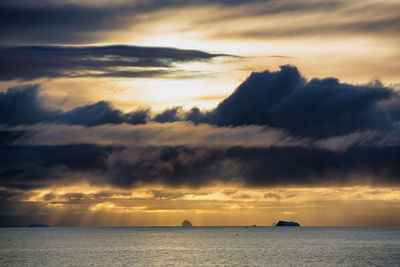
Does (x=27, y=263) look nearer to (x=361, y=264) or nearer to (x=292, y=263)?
(x=292, y=263)

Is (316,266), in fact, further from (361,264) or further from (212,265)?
(212,265)

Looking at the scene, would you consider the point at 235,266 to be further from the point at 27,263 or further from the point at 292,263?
the point at 27,263

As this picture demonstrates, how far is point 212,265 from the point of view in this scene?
18900 cm

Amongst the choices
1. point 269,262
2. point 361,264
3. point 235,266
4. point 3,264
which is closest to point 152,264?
point 235,266

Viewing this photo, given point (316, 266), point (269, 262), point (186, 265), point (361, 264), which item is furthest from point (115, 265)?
point (361, 264)

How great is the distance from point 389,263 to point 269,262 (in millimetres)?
43990

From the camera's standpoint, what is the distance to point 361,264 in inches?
7603

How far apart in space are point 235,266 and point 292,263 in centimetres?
2443

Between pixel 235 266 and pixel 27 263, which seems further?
pixel 27 263

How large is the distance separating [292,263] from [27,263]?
99265 millimetres

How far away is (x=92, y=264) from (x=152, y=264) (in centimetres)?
2236

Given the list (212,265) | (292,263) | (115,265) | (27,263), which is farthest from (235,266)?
(27,263)

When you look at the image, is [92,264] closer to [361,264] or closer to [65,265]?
[65,265]

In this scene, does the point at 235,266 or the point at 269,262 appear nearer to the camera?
the point at 235,266
